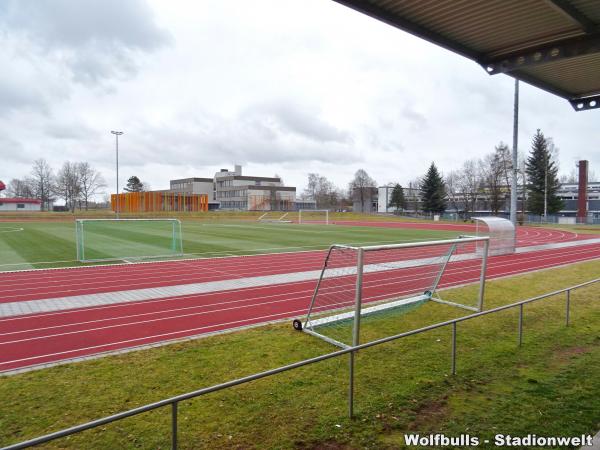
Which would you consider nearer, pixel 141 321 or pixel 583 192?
pixel 141 321

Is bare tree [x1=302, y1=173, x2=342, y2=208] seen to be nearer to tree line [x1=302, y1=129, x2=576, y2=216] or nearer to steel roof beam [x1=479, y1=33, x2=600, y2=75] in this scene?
tree line [x1=302, y1=129, x2=576, y2=216]

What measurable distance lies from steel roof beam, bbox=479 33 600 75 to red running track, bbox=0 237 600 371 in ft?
15.6

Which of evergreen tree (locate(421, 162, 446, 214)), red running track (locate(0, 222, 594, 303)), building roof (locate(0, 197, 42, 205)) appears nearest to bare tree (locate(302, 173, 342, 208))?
evergreen tree (locate(421, 162, 446, 214))

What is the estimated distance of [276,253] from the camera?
2002 cm

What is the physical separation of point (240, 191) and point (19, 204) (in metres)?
50.6

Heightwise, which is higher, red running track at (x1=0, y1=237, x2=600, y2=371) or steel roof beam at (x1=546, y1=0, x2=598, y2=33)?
steel roof beam at (x1=546, y1=0, x2=598, y2=33)

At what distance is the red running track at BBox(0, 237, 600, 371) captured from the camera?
688 cm

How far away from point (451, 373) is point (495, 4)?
16.1ft

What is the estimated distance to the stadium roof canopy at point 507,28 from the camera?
494 centimetres

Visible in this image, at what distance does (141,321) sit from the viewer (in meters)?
8.42

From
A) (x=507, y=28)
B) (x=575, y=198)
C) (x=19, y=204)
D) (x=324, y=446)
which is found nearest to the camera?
(x=324, y=446)

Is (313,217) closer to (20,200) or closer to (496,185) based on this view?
(496,185)

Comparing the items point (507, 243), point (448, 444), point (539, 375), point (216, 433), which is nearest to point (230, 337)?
point (216, 433)

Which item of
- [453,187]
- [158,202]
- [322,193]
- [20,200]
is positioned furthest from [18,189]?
[453,187]
